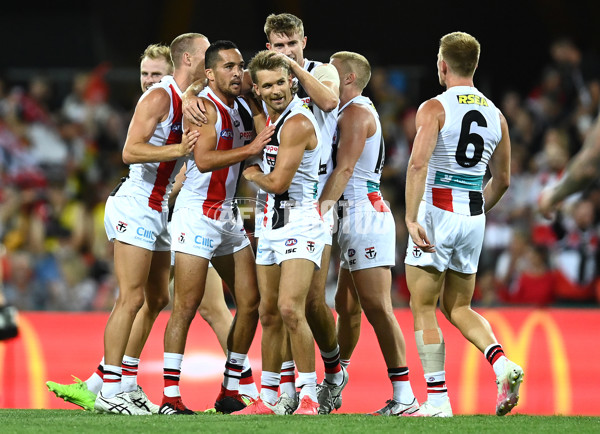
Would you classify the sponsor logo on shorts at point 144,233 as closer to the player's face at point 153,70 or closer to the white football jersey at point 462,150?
the player's face at point 153,70

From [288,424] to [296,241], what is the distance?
1.31 metres

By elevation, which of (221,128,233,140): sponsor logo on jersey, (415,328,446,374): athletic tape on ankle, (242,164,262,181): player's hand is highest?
(221,128,233,140): sponsor logo on jersey

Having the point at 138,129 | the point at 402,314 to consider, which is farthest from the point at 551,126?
the point at 138,129

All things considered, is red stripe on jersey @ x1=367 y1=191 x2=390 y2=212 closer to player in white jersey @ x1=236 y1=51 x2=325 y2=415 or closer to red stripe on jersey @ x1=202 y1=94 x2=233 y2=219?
player in white jersey @ x1=236 y1=51 x2=325 y2=415

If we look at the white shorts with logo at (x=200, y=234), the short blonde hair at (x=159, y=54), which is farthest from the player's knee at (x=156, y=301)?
the short blonde hair at (x=159, y=54)

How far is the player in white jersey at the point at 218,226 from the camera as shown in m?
7.01

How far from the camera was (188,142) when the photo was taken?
6.93m

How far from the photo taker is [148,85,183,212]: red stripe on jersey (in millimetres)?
7352

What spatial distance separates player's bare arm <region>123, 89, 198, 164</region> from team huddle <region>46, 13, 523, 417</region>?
0.01 meters

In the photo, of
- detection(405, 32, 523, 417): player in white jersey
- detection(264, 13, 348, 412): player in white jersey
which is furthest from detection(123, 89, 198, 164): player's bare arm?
detection(405, 32, 523, 417): player in white jersey

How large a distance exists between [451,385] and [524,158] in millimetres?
4906

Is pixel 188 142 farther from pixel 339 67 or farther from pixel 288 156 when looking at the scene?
pixel 339 67

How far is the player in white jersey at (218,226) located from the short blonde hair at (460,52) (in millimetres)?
1473

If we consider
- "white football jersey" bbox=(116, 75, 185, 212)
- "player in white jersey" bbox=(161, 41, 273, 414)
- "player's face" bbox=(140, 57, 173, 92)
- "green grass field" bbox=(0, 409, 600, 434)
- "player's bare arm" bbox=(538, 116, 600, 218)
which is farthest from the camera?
"player's face" bbox=(140, 57, 173, 92)
